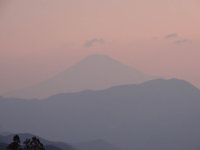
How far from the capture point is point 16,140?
5688 centimetres

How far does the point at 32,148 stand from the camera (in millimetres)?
56906

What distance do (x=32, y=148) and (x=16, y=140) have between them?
91.5 inches
